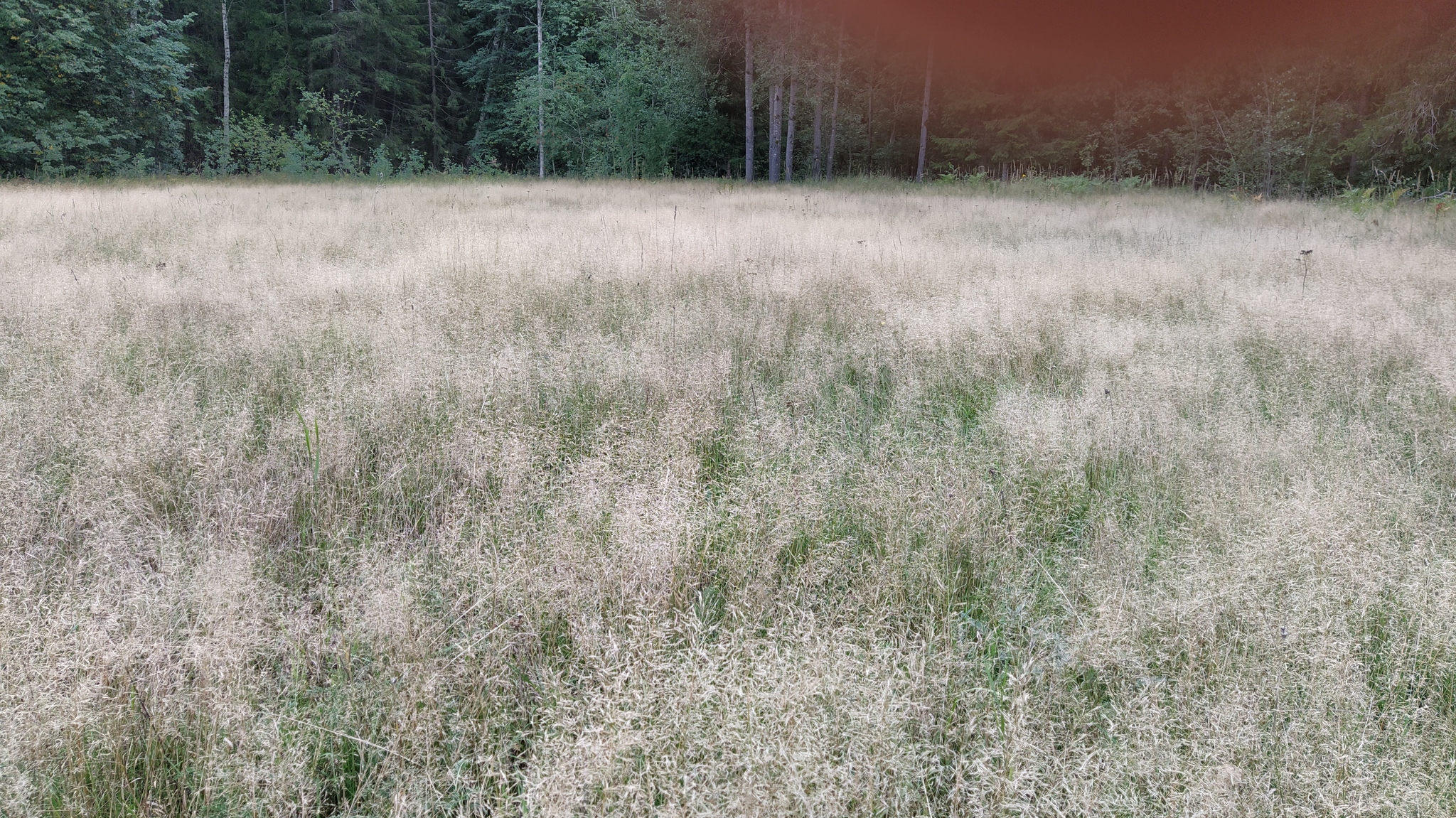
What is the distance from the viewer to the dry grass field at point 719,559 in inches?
56.7

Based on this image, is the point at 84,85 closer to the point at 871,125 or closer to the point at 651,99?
the point at 651,99

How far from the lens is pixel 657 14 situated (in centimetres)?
2791

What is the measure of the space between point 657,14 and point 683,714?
31.1 metres

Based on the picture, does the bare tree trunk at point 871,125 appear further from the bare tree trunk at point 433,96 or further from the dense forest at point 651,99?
the bare tree trunk at point 433,96

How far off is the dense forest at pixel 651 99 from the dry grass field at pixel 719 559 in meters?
15.5

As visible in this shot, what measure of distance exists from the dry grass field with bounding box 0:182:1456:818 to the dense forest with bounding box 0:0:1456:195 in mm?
15513

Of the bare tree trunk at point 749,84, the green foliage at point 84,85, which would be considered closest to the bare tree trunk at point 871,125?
the bare tree trunk at point 749,84

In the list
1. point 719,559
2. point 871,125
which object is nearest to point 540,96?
point 871,125

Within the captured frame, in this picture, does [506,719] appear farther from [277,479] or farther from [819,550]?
[277,479]

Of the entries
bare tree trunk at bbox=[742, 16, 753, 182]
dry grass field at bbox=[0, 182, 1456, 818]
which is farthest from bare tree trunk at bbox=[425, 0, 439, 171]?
dry grass field at bbox=[0, 182, 1456, 818]

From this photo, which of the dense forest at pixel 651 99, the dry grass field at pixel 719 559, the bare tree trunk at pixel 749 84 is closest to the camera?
the dry grass field at pixel 719 559

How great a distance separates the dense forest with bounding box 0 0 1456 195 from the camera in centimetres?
2003

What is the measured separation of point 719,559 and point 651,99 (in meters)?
28.5

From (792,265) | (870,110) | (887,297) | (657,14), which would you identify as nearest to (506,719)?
(887,297)
